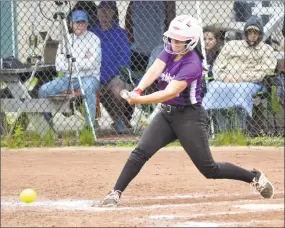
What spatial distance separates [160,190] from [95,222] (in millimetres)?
1876

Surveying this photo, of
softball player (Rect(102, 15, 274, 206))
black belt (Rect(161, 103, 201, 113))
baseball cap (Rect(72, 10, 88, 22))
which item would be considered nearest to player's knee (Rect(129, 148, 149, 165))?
softball player (Rect(102, 15, 274, 206))

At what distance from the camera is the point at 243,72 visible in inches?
450

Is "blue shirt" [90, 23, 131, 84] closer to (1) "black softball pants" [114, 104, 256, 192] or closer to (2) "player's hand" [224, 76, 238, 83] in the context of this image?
(2) "player's hand" [224, 76, 238, 83]

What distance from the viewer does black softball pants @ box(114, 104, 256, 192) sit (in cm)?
732

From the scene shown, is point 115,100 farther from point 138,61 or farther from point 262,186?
point 262,186

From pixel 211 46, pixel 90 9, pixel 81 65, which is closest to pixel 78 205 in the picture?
pixel 81 65

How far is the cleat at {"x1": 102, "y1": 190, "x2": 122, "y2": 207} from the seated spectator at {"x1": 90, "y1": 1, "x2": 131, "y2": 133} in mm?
4413

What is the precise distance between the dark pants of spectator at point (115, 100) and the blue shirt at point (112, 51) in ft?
0.31

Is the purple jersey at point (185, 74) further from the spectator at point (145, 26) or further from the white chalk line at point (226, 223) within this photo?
the spectator at point (145, 26)

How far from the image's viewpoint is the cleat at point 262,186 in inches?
306

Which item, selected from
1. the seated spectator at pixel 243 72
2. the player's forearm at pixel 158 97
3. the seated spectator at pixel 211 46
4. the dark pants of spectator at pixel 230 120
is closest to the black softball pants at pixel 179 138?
the player's forearm at pixel 158 97

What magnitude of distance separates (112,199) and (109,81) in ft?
14.9

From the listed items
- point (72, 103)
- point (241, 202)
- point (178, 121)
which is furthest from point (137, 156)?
point (72, 103)

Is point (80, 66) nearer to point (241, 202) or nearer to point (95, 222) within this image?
point (241, 202)
